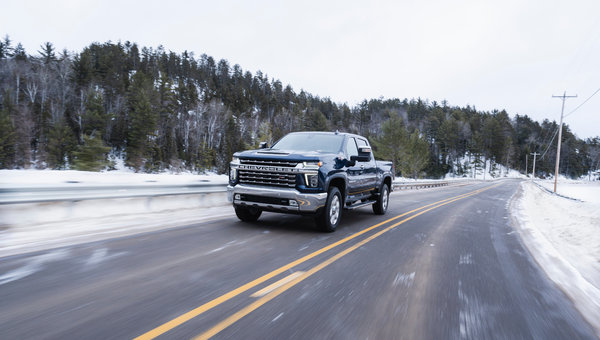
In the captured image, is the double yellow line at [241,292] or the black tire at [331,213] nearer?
the double yellow line at [241,292]

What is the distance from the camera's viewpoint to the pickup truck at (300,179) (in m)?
6.27

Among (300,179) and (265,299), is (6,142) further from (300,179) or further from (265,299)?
(265,299)

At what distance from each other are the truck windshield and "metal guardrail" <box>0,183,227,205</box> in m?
3.40

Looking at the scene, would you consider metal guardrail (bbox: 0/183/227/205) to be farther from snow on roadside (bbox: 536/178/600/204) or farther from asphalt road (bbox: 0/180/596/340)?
snow on roadside (bbox: 536/178/600/204)

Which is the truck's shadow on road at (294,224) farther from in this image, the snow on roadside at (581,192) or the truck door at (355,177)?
the snow on roadside at (581,192)

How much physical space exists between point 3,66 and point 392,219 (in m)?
79.4

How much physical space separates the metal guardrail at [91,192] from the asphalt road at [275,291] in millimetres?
2248

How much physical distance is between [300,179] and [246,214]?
1906 millimetres

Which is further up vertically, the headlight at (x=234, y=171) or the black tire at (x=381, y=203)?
the headlight at (x=234, y=171)

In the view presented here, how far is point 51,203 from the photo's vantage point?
6824 millimetres

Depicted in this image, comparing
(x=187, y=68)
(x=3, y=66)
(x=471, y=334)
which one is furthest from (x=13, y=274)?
(x=187, y=68)

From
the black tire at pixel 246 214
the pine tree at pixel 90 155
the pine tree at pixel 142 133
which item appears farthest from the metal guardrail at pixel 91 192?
the pine tree at pixel 142 133

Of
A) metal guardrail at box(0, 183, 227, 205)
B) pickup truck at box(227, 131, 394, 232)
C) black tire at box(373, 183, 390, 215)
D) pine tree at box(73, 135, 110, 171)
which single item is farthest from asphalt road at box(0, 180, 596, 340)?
pine tree at box(73, 135, 110, 171)

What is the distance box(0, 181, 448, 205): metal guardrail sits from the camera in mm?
6070
